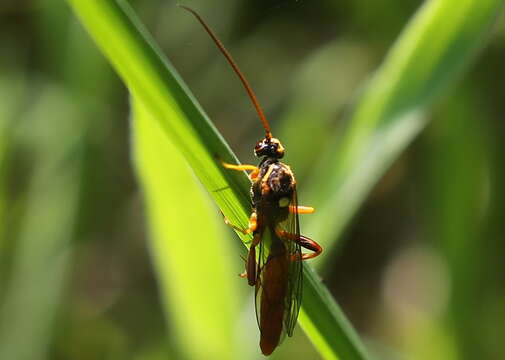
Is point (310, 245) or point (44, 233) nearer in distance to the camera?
point (310, 245)

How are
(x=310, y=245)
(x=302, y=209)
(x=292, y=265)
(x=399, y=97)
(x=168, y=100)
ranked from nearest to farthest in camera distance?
(x=168, y=100), (x=292, y=265), (x=399, y=97), (x=310, y=245), (x=302, y=209)

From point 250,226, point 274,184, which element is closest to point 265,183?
point 274,184

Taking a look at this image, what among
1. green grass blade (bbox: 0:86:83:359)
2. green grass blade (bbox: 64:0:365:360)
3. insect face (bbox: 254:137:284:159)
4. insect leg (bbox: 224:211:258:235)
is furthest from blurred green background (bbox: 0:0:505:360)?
green grass blade (bbox: 64:0:365:360)

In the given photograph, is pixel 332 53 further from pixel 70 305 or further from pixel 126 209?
pixel 70 305

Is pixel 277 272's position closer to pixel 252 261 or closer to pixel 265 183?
pixel 252 261

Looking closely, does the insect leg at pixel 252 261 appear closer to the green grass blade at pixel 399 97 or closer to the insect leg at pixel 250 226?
the insect leg at pixel 250 226

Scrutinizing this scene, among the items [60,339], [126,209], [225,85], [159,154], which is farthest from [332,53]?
[159,154]

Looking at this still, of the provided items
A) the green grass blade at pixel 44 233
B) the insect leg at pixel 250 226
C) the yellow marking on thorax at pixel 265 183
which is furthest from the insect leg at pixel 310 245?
the green grass blade at pixel 44 233

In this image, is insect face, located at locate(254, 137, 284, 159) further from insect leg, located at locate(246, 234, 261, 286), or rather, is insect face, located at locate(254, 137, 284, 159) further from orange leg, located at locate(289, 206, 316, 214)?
insect leg, located at locate(246, 234, 261, 286)
